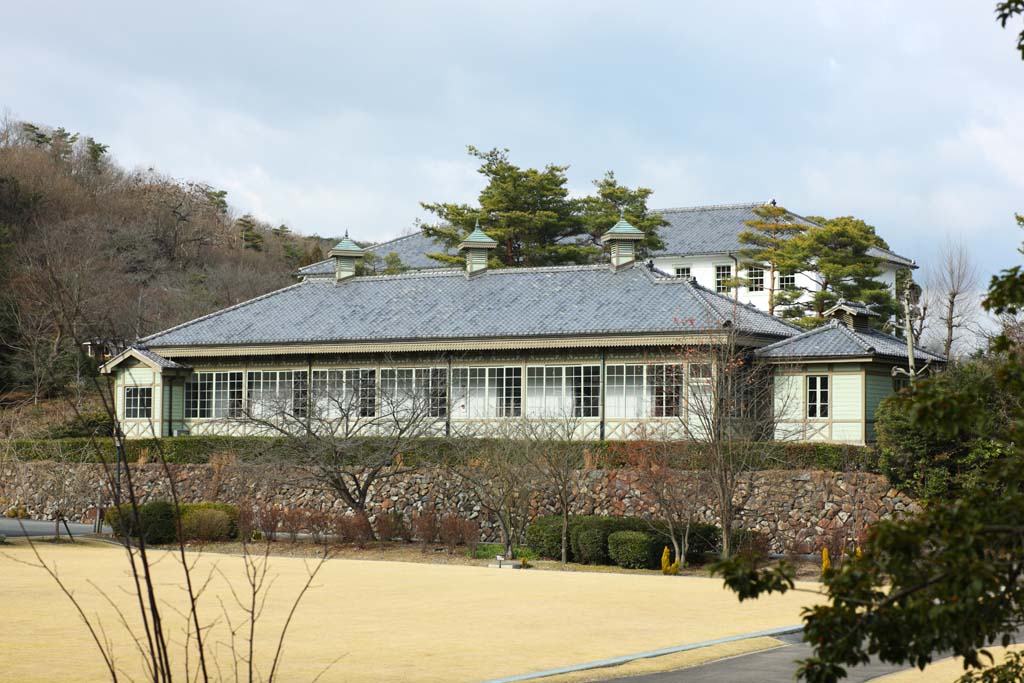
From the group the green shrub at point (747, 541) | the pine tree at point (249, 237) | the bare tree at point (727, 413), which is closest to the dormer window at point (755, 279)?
the bare tree at point (727, 413)

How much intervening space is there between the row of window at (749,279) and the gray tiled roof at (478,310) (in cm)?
1150

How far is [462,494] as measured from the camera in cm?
A: 3105

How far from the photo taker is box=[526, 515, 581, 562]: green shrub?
27.2 metres

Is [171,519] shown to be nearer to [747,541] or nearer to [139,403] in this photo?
[139,403]

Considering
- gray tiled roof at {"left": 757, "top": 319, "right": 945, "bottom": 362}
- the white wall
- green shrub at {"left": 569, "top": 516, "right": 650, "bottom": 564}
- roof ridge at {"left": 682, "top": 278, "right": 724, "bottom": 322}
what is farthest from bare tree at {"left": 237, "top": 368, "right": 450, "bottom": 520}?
the white wall

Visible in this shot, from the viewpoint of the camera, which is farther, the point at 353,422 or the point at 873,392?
the point at 353,422

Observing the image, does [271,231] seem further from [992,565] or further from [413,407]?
[992,565]

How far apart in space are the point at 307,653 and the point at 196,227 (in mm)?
54415

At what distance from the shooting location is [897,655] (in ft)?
16.6

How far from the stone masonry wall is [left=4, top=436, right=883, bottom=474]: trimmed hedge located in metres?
0.32

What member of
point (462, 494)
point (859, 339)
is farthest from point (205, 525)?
point (859, 339)

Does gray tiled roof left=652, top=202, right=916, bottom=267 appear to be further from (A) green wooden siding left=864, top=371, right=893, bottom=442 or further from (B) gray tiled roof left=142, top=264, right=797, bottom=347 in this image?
(A) green wooden siding left=864, top=371, right=893, bottom=442

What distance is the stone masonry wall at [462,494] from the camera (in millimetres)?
26969

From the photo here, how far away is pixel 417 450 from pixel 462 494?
166cm
